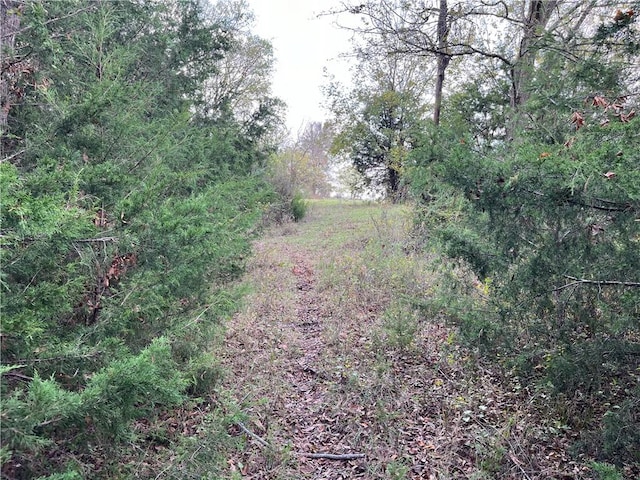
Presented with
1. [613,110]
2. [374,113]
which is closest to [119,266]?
[613,110]

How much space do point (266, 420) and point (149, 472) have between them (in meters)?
1.13

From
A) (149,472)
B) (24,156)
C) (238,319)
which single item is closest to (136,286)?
(149,472)

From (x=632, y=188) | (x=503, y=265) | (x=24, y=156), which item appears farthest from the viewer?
(x=503, y=265)

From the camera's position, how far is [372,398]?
3.78 m

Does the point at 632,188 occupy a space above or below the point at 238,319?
above

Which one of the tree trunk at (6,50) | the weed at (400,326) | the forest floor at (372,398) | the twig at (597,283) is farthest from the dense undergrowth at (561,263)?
the tree trunk at (6,50)

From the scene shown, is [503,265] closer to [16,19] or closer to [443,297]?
[443,297]

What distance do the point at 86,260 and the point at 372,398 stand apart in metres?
2.81

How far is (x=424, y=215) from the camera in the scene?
299 inches

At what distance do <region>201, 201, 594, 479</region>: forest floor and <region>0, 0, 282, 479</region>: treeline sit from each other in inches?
31.8

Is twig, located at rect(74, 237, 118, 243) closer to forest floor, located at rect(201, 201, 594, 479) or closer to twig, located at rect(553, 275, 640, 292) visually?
forest floor, located at rect(201, 201, 594, 479)

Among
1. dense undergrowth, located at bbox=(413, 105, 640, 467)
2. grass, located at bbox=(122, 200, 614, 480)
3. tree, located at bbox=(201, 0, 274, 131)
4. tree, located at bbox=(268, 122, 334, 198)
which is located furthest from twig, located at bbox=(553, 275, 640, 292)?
tree, located at bbox=(268, 122, 334, 198)

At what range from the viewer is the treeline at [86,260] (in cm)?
184

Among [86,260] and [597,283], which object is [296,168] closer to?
[597,283]
